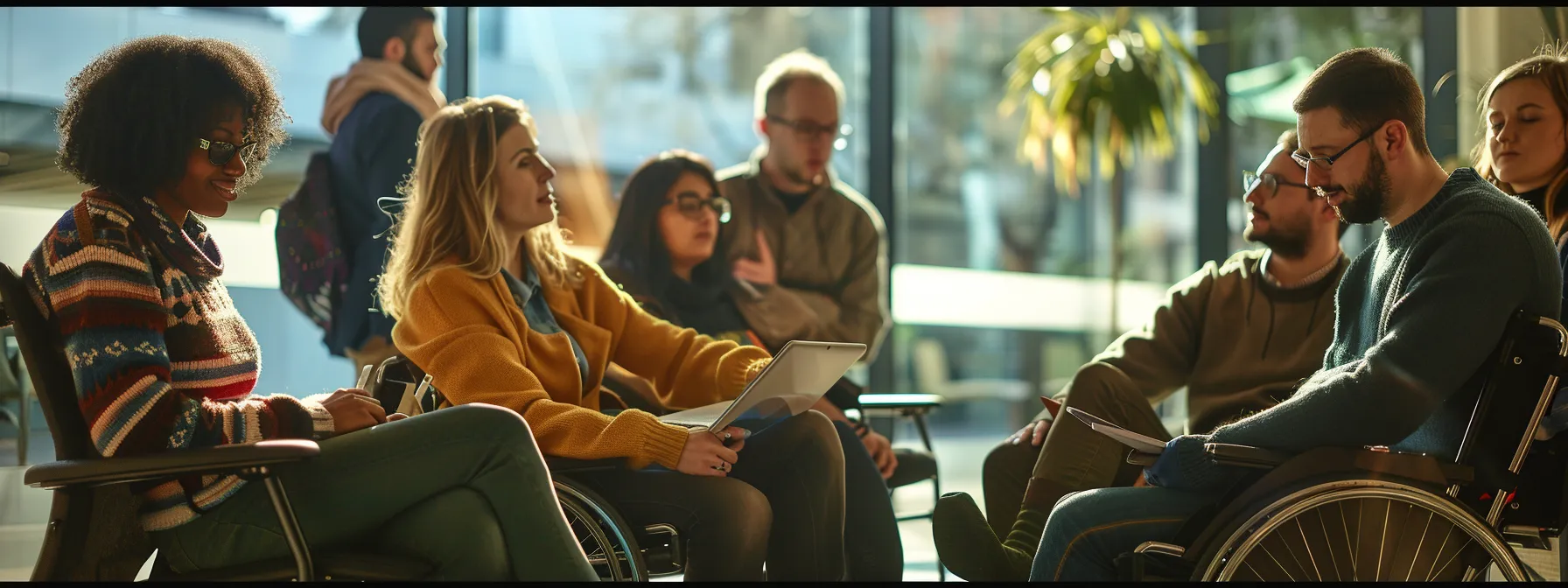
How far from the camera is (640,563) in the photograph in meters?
1.93

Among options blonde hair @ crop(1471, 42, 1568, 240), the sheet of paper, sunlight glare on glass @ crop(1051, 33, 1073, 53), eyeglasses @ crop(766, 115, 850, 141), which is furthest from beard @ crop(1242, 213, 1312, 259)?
sunlight glare on glass @ crop(1051, 33, 1073, 53)

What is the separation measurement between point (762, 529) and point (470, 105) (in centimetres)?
99

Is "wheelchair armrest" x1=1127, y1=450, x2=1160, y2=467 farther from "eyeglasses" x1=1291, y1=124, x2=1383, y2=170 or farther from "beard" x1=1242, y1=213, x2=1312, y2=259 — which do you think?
"beard" x1=1242, y1=213, x2=1312, y2=259

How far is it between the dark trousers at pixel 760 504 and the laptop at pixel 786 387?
0.07 meters

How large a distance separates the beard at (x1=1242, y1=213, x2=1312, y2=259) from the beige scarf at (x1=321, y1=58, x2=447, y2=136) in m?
2.06

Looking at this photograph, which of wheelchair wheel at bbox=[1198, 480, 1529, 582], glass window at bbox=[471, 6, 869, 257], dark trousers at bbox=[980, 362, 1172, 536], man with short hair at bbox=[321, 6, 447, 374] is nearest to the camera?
wheelchair wheel at bbox=[1198, 480, 1529, 582]

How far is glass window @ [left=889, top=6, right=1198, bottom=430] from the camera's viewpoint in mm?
5176

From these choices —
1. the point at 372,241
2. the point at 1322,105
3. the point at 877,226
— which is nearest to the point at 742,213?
the point at 877,226

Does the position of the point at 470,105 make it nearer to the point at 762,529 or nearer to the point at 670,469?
the point at 670,469

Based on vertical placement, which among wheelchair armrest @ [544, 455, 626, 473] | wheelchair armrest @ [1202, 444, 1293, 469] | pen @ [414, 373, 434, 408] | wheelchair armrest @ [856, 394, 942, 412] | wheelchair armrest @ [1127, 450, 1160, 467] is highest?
pen @ [414, 373, 434, 408]

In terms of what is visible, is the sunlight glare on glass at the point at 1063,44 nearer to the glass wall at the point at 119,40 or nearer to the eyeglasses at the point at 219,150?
the glass wall at the point at 119,40

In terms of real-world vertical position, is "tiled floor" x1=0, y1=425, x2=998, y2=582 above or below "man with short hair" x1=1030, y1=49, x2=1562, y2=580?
below

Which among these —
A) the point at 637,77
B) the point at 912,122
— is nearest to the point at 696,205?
the point at 637,77

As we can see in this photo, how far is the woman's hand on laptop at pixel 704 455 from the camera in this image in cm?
203
